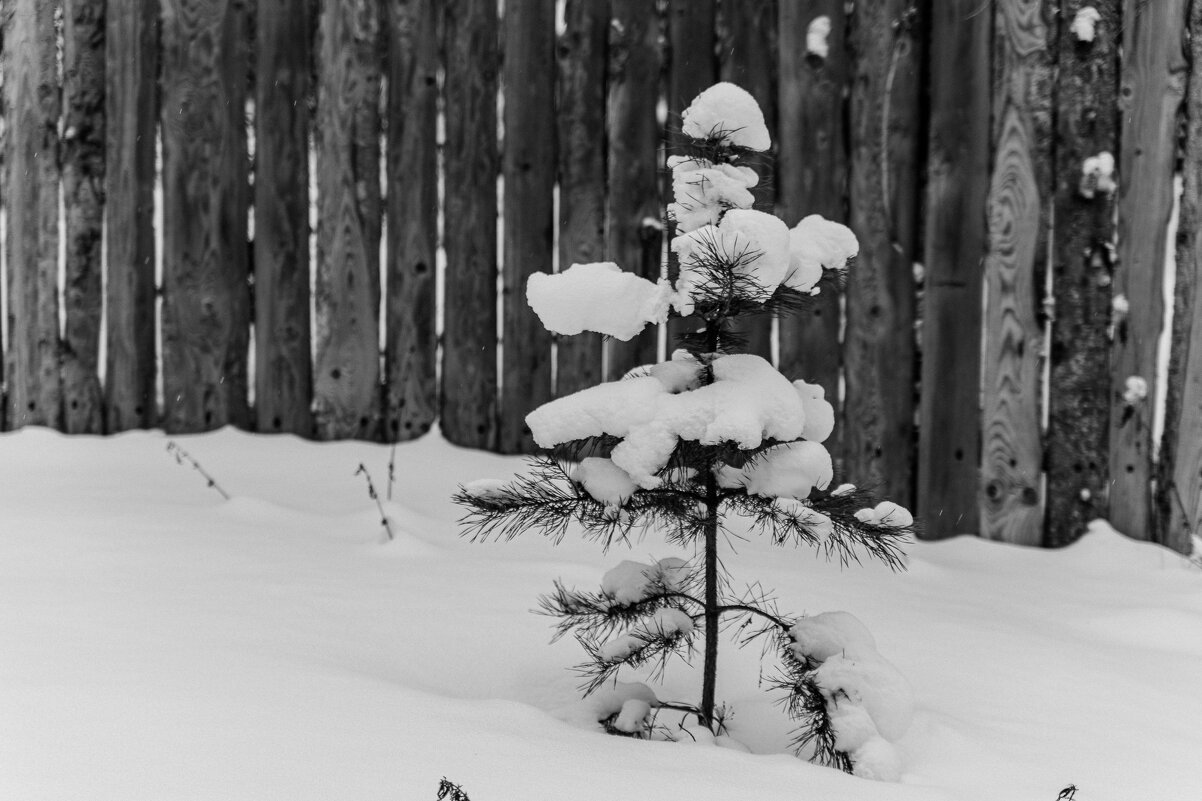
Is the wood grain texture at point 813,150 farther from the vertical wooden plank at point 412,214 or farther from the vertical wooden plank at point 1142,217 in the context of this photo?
the vertical wooden plank at point 412,214

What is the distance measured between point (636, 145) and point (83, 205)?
6.95 feet

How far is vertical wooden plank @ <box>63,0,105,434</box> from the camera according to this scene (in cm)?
374

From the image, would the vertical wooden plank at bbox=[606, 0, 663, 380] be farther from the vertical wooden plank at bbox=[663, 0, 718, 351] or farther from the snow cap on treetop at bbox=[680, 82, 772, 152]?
the snow cap on treetop at bbox=[680, 82, 772, 152]

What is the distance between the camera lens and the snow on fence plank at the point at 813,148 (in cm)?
332

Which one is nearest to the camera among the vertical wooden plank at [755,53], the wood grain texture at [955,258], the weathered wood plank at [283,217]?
the wood grain texture at [955,258]

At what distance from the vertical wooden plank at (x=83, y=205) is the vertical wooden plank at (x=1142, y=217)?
3628 mm

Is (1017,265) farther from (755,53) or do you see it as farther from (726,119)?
(726,119)

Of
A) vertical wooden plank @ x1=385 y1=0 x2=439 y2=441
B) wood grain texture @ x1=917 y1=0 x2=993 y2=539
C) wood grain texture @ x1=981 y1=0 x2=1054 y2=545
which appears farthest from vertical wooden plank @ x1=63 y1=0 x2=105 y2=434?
wood grain texture @ x1=981 y1=0 x2=1054 y2=545

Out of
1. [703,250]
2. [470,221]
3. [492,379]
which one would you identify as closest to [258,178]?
[470,221]

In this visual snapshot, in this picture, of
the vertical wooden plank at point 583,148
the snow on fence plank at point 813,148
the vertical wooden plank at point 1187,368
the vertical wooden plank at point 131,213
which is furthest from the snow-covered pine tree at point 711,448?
the vertical wooden plank at point 131,213

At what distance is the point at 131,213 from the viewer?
3709mm

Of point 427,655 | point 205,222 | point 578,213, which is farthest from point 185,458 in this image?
point 427,655

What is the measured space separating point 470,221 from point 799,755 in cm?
234

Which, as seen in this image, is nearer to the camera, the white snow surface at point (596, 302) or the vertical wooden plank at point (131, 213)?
the white snow surface at point (596, 302)
